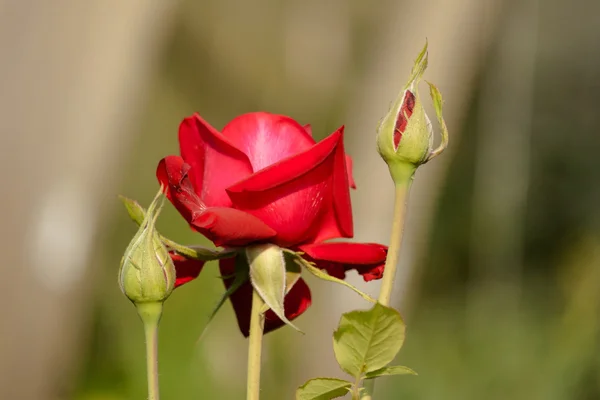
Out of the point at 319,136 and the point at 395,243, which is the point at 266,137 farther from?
the point at 319,136

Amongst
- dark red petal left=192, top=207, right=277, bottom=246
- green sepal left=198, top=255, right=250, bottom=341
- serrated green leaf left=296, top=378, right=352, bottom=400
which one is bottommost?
serrated green leaf left=296, top=378, right=352, bottom=400

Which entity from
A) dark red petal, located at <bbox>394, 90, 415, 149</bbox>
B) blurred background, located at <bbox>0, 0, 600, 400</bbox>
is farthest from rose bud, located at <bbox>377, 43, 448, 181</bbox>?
blurred background, located at <bbox>0, 0, 600, 400</bbox>

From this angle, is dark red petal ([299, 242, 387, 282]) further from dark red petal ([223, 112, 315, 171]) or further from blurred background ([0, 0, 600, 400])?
blurred background ([0, 0, 600, 400])

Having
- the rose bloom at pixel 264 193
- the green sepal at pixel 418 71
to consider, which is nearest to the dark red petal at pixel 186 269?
the rose bloom at pixel 264 193

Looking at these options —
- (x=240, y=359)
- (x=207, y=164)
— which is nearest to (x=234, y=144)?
(x=207, y=164)

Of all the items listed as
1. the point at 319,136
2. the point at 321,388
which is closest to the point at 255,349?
the point at 321,388

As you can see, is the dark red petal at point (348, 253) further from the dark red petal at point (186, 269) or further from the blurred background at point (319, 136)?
the blurred background at point (319, 136)

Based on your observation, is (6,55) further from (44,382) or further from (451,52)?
(451,52)
